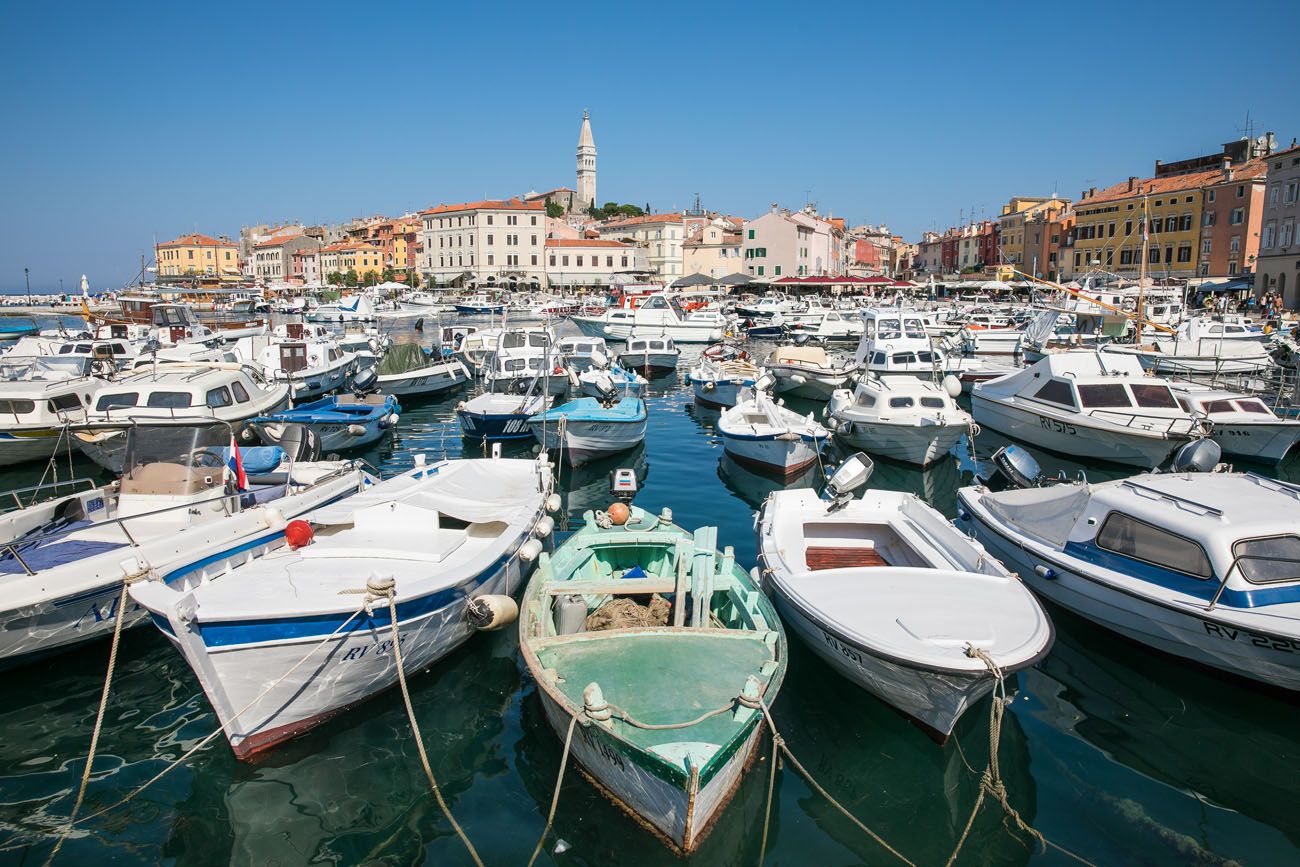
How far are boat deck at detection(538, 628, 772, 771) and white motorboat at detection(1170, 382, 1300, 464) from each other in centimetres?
1669

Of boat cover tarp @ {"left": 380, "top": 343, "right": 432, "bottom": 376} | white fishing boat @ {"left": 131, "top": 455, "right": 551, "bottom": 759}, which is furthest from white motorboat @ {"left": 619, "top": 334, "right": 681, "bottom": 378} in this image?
white fishing boat @ {"left": 131, "top": 455, "right": 551, "bottom": 759}

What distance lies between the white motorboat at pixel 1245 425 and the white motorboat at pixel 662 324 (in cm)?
3270

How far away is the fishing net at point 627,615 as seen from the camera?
29.1ft

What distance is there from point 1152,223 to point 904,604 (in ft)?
254

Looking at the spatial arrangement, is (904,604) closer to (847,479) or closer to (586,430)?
(847,479)

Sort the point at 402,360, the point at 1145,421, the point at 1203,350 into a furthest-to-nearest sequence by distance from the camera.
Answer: the point at 1203,350 → the point at 402,360 → the point at 1145,421

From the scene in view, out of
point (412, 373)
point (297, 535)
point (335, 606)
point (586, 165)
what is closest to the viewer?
point (335, 606)

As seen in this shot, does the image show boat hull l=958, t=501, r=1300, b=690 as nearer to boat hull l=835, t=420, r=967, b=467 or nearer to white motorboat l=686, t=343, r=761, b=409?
boat hull l=835, t=420, r=967, b=467

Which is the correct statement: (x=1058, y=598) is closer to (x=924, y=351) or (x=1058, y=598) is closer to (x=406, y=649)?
(x=406, y=649)

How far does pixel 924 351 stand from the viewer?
2802 cm

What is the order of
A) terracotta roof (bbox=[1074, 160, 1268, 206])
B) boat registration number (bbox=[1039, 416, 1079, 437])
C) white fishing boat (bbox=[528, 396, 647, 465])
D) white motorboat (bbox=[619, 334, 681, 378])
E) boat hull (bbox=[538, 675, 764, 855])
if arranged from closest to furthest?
boat hull (bbox=[538, 675, 764, 855]), white fishing boat (bbox=[528, 396, 647, 465]), boat registration number (bbox=[1039, 416, 1079, 437]), white motorboat (bbox=[619, 334, 681, 378]), terracotta roof (bbox=[1074, 160, 1268, 206])

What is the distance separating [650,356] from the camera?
1468 inches

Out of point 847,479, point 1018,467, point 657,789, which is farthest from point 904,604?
point 1018,467

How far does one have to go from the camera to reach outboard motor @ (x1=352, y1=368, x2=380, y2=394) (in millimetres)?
26438
